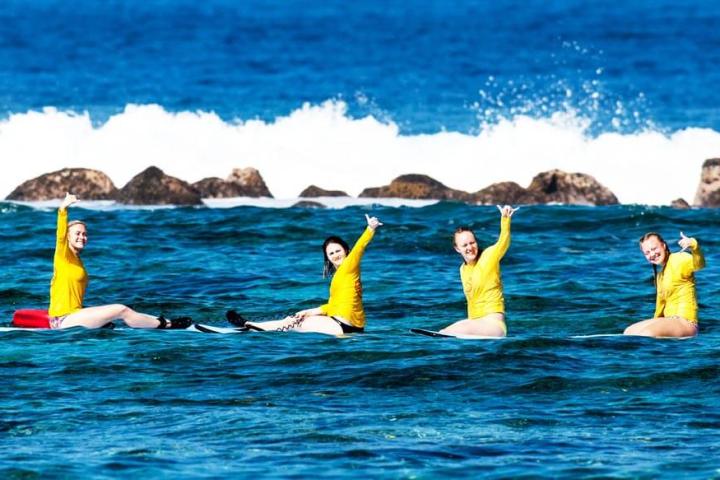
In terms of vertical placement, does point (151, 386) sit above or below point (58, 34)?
below

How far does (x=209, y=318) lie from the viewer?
24906mm

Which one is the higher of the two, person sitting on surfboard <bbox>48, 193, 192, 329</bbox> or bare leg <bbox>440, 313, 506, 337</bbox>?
person sitting on surfboard <bbox>48, 193, 192, 329</bbox>

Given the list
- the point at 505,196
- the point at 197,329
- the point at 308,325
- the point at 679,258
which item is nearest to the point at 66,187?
the point at 505,196

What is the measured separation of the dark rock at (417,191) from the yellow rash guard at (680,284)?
21.2 m

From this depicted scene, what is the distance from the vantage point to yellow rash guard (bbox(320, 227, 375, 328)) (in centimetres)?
2136

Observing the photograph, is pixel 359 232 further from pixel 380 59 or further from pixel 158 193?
pixel 380 59

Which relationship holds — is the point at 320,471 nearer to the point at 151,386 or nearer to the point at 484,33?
the point at 151,386

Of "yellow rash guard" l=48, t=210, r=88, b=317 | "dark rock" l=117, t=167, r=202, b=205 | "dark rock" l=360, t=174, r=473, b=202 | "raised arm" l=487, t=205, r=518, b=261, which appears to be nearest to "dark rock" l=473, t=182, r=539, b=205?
"dark rock" l=360, t=174, r=473, b=202

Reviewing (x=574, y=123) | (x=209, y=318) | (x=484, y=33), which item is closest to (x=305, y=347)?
(x=209, y=318)

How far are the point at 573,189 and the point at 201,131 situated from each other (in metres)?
21.1

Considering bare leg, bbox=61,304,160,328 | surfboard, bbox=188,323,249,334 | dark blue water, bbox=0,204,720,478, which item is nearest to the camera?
dark blue water, bbox=0,204,720,478

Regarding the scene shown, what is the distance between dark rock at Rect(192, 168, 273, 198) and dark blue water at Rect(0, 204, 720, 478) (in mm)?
11726

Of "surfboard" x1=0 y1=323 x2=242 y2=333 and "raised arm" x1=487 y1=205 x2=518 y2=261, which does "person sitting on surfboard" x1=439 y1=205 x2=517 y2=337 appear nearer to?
"raised arm" x1=487 y1=205 x2=518 y2=261

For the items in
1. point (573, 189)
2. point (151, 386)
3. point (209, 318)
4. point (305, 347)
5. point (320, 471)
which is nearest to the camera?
point (320, 471)
